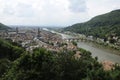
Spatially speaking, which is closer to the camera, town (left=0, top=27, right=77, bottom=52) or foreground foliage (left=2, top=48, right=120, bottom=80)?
foreground foliage (left=2, top=48, right=120, bottom=80)

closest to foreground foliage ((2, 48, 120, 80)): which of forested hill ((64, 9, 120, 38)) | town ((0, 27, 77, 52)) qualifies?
town ((0, 27, 77, 52))

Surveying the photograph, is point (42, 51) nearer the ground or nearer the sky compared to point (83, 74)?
nearer the sky

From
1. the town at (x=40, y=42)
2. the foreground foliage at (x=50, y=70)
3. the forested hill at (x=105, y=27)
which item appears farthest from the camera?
the forested hill at (x=105, y=27)

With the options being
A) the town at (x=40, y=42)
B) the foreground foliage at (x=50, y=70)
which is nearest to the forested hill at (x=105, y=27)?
the town at (x=40, y=42)

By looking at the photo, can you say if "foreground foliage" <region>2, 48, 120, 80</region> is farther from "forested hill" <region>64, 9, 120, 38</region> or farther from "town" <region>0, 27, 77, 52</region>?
"forested hill" <region>64, 9, 120, 38</region>

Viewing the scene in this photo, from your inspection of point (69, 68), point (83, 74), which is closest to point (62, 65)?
point (69, 68)

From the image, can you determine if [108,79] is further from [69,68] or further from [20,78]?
[20,78]

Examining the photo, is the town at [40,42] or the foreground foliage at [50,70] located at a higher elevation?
the foreground foliage at [50,70]

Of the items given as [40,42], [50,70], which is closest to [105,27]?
[40,42]

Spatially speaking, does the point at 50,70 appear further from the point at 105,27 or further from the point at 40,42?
the point at 105,27

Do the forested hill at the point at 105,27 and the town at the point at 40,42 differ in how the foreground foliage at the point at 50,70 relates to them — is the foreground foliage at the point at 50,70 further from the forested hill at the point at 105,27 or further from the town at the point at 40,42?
the forested hill at the point at 105,27

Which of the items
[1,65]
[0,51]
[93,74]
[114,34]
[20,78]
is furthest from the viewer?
[114,34]
